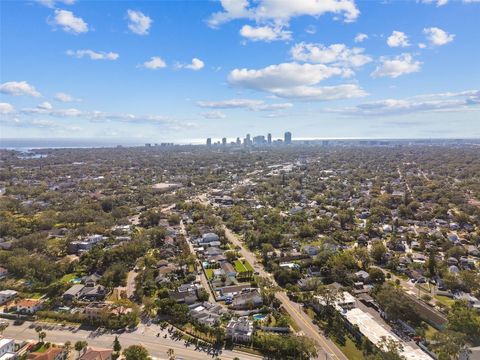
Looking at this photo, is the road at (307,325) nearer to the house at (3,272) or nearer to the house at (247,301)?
the house at (247,301)

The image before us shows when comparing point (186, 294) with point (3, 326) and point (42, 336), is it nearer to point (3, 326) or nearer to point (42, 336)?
point (42, 336)

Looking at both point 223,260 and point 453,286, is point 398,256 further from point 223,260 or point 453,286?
point 223,260

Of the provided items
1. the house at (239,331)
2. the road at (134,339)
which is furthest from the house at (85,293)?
the house at (239,331)

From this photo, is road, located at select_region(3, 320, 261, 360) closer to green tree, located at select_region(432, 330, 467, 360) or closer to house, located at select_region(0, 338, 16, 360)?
house, located at select_region(0, 338, 16, 360)

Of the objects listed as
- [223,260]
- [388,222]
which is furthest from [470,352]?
[388,222]

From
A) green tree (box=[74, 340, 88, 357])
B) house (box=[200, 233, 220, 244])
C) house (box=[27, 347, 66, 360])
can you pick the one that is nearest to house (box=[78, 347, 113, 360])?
green tree (box=[74, 340, 88, 357])

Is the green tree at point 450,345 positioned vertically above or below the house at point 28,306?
above
